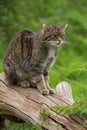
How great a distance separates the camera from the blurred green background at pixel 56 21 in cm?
1330

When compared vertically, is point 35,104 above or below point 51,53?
below

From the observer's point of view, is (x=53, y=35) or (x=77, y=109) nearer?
(x=77, y=109)

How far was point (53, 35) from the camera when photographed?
7.65 metres

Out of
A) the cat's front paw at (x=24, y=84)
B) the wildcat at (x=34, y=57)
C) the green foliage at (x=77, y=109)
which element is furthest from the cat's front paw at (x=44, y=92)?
the green foliage at (x=77, y=109)

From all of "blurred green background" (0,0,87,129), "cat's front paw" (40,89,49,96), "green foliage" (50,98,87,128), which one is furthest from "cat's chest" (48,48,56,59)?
"blurred green background" (0,0,87,129)

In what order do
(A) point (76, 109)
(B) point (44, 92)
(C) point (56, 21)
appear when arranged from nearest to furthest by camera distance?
1. (A) point (76, 109)
2. (B) point (44, 92)
3. (C) point (56, 21)

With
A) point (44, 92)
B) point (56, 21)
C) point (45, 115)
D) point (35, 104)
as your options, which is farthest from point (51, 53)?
point (56, 21)

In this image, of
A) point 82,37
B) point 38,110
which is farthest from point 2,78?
point 82,37

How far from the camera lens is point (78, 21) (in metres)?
15.6

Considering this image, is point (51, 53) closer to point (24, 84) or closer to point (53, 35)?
point (53, 35)

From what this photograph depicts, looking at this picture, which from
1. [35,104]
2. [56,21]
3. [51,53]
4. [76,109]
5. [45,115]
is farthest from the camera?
[56,21]

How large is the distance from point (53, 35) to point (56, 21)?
7096 mm

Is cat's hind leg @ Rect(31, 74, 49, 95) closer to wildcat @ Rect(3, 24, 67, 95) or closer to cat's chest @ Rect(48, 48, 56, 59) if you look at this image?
wildcat @ Rect(3, 24, 67, 95)

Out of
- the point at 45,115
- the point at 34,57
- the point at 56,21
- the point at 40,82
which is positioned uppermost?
the point at 34,57
